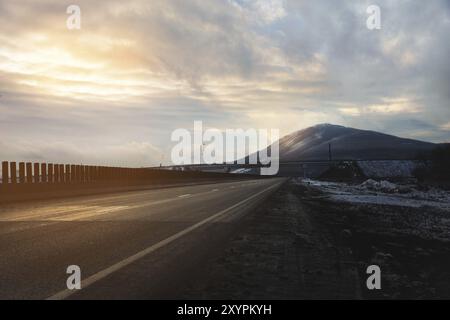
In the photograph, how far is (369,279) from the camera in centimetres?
718

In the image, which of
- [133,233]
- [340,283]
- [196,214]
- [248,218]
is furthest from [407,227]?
[340,283]

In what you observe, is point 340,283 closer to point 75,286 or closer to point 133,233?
point 75,286

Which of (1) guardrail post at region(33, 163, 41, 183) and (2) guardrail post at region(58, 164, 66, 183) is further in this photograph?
(2) guardrail post at region(58, 164, 66, 183)

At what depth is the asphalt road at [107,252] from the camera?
6.13 metres

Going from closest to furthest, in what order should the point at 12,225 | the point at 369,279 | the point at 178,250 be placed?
the point at 369,279 < the point at 178,250 < the point at 12,225

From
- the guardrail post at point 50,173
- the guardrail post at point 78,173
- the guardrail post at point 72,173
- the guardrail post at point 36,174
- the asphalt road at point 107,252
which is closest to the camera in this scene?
the asphalt road at point 107,252

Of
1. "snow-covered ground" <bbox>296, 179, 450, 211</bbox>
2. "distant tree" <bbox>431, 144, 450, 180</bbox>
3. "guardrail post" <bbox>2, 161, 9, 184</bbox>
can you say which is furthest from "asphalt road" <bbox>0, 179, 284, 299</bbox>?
"distant tree" <bbox>431, 144, 450, 180</bbox>

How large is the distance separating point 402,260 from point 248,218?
6918 millimetres

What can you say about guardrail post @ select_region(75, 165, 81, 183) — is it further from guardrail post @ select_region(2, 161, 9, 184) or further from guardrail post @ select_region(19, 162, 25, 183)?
guardrail post @ select_region(2, 161, 9, 184)

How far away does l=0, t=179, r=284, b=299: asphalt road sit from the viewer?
613 cm

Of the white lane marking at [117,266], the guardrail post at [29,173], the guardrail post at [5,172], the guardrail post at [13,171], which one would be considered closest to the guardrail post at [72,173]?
the guardrail post at [29,173]

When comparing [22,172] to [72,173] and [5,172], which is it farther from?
[72,173]

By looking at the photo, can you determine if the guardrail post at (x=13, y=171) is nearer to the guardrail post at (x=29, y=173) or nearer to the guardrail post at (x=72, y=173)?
the guardrail post at (x=29, y=173)

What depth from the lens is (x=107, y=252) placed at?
28.2 feet
